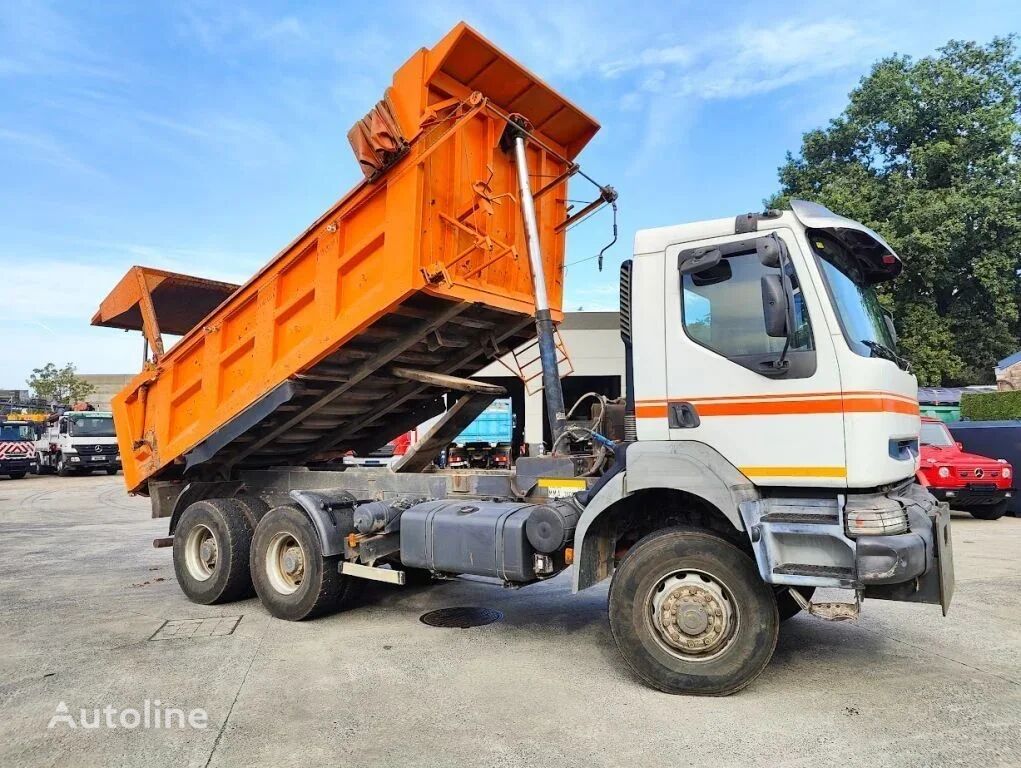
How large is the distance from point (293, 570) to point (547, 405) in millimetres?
2687

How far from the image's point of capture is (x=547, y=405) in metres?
5.60

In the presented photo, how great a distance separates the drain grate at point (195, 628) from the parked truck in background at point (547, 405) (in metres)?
0.36

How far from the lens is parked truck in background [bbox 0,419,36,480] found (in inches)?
1036

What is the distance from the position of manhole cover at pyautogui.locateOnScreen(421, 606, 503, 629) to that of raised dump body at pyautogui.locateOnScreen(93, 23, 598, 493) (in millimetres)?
2045

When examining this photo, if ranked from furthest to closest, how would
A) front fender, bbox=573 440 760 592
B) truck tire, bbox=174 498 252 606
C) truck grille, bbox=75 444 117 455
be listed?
truck grille, bbox=75 444 117 455, truck tire, bbox=174 498 252 606, front fender, bbox=573 440 760 592

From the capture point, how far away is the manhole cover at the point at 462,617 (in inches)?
232

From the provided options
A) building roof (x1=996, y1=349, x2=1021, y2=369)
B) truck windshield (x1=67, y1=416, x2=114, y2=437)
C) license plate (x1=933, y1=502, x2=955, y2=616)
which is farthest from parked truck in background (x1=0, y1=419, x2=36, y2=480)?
building roof (x1=996, y1=349, x2=1021, y2=369)

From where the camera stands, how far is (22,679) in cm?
462

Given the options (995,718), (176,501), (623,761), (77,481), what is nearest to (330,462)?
(176,501)

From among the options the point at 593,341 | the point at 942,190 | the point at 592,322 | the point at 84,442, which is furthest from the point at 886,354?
the point at 84,442

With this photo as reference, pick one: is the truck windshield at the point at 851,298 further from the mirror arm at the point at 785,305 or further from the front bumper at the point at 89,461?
the front bumper at the point at 89,461

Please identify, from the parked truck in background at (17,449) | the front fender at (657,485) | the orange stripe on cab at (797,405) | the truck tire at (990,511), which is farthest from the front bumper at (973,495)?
the parked truck in background at (17,449)

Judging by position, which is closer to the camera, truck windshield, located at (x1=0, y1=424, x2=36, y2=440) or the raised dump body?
the raised dump body

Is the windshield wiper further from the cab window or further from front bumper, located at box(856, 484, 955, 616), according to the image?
front bumper, located at box(856, 484, 955, 616)
